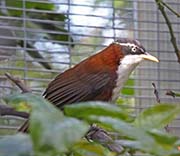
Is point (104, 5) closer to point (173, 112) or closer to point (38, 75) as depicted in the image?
point (38, 75)

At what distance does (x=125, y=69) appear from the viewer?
1.67 meters

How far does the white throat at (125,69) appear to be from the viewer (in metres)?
1.63

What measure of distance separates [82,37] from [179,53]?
1.50 meters

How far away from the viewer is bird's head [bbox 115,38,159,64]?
5.42 ft

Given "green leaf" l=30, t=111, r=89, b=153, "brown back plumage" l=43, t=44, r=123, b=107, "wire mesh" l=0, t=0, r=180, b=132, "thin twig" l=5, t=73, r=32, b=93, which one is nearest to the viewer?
"green leaf" l=30, t=111, r=89, b=153

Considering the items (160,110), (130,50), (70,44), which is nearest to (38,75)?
(70,44)

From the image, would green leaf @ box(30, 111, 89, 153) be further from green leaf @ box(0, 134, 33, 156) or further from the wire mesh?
the wire mesh

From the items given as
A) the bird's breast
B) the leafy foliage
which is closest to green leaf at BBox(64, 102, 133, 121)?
the leafy foliage

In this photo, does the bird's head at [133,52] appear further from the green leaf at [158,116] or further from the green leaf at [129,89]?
the green leaf at [158,116]

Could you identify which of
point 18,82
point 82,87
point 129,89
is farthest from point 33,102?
point 129,89

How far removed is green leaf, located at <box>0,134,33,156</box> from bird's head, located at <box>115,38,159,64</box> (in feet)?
4.23

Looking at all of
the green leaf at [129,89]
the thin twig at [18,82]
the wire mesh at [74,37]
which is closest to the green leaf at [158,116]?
the thin twig at [18,82]

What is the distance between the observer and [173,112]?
370 mm

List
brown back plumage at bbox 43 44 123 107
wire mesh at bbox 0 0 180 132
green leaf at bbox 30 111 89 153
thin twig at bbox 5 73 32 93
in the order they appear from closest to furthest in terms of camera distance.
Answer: green leaf at bbox 30 111 89 153
thin twig at bbox 5 73 32 93
brown back plumage at bbox 43 44 123 107
wire mesh at bbox 0 0 180 132
